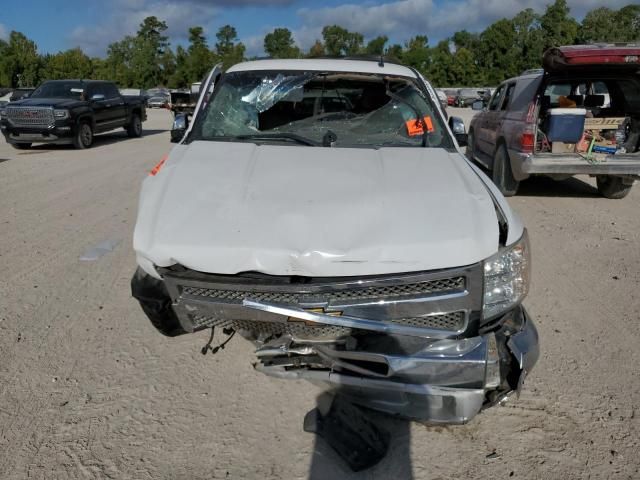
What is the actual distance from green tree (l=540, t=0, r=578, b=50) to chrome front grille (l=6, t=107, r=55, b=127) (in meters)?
67.7

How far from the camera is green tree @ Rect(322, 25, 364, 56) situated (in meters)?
84.9

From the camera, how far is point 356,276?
8.56ft

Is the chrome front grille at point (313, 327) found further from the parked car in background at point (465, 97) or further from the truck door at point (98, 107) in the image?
the parked car in background at point (465, 97)

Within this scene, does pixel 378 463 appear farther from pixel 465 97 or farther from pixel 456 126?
pixel 465 97

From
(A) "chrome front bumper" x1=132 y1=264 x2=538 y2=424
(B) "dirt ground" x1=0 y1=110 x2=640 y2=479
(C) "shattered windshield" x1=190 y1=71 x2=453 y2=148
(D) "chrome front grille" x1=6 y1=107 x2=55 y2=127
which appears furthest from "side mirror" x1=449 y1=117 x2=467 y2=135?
(D) "chrome front grille" x1=6 y1=107 x2=55 y2=127

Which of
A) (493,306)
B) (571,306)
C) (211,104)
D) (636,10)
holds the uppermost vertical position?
(636,10)

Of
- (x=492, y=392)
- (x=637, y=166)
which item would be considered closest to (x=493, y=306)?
(x=492, y=392)

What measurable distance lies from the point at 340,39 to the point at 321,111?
91471 mm

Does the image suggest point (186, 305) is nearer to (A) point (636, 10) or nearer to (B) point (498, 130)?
(B) point (498, 130)

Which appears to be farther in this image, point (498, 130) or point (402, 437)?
point (498, 130)

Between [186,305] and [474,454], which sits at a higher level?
[186,305]

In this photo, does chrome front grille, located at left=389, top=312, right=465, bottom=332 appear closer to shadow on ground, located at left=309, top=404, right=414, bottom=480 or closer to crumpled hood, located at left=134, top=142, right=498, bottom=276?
crumpled hood, located at left=134, top=142, right=498, bottom=276

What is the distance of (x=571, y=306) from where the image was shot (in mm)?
4480

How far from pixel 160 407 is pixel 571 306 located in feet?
10.6
